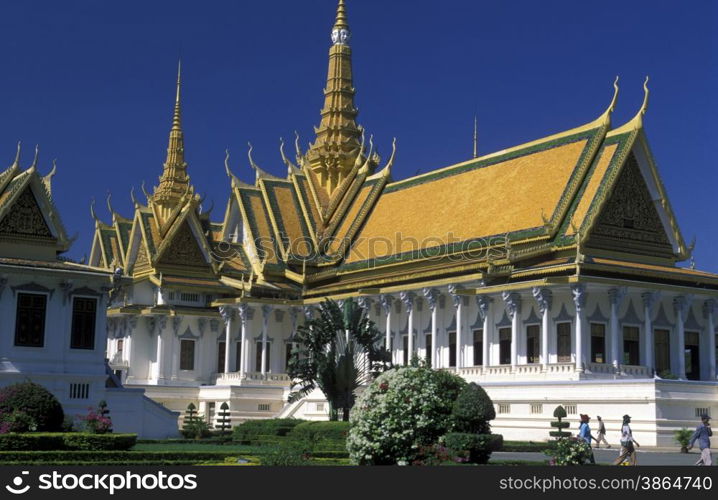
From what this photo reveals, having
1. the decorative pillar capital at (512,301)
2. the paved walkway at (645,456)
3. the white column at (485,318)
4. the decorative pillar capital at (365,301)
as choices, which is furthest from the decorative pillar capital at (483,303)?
the paved walkway at (645,456)

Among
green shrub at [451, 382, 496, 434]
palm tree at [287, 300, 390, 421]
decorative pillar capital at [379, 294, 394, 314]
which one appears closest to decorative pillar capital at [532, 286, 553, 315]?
palm tree at [287, 300, 390, 421]

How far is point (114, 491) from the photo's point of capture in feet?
43.3

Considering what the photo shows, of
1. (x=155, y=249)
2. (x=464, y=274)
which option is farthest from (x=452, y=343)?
(x=155, y=249)

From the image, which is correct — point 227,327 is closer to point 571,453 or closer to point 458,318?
point 458,318

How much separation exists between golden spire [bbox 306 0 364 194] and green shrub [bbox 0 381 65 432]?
32.1 m

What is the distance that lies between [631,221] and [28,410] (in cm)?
2257

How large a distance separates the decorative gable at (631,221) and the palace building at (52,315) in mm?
15581

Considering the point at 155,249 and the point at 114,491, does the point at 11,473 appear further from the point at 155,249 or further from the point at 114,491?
the point at 155,249

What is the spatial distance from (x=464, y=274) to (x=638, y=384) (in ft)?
33.7

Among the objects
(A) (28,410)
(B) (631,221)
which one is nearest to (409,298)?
(B) (631,221)

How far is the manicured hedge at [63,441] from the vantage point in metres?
22.7

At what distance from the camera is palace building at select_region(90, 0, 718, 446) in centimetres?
3606

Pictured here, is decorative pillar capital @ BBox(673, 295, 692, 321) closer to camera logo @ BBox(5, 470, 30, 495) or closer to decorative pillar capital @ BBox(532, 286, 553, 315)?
decorative pillar capital @ BBox(532, 286, 553, 315)

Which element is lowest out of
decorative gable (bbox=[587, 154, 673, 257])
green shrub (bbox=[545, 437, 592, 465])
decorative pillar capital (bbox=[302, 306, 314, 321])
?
green shrub (bbox=[545, 437, 592, 465])
